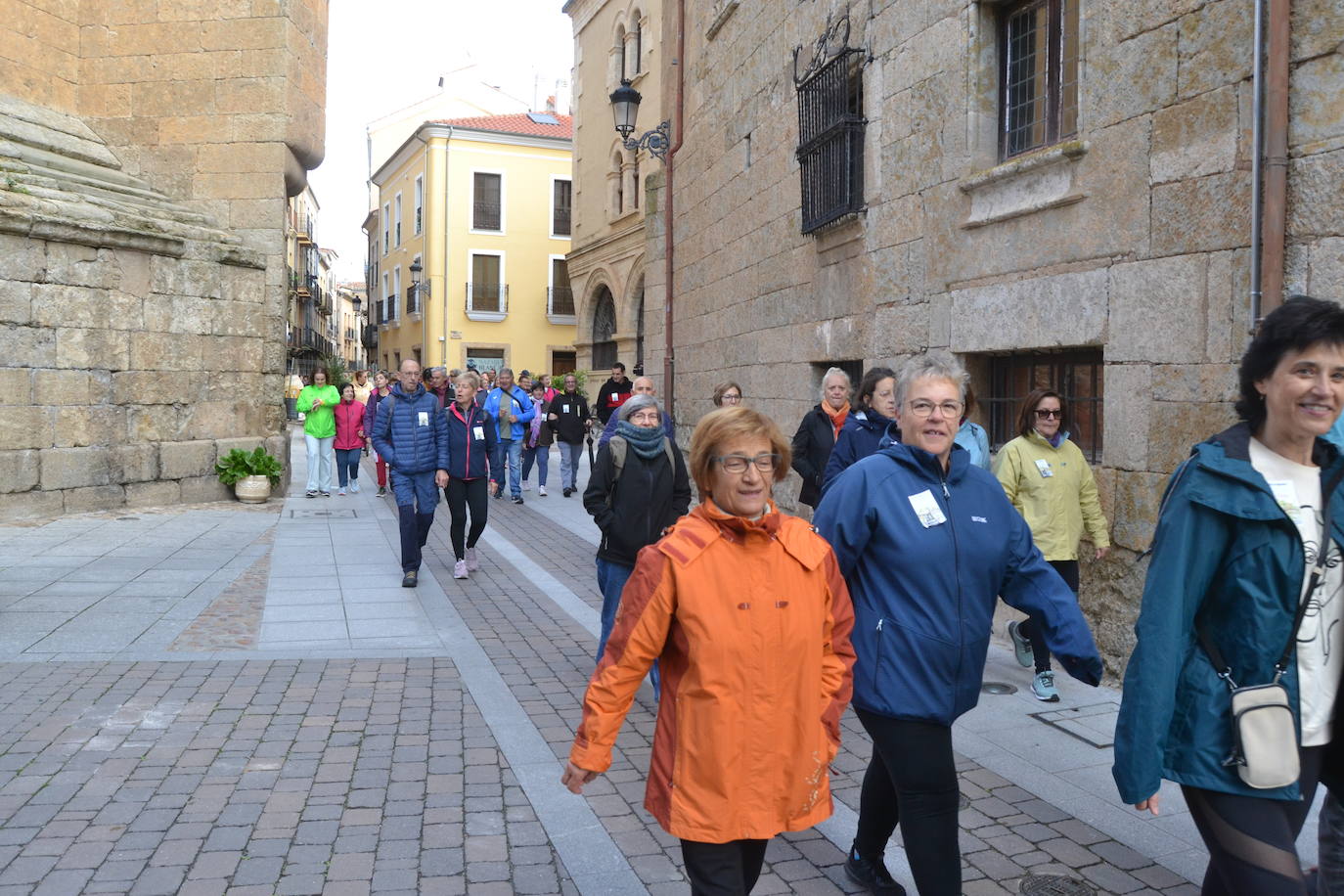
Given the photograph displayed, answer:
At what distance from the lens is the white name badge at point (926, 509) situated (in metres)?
2.90

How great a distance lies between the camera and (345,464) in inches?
594

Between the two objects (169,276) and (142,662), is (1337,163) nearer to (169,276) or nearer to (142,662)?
(142,662)

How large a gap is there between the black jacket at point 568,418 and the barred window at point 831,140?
→ 5.96 metres

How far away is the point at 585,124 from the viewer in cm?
2912

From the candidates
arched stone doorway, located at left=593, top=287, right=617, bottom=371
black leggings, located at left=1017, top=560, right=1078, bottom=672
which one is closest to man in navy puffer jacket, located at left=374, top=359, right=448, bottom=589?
black leggings, located at left=1017, top=560, right=1078, bottom=672

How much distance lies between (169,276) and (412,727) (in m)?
9.82

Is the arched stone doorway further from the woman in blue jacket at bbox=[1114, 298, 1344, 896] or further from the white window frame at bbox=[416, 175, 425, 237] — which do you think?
the woman in blue jacket at bbox=[1114, 298, 1344, 896]

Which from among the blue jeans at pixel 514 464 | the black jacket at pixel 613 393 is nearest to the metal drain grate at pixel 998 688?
the black jacket at pixel 613 393

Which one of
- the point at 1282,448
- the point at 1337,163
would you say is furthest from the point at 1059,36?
the point at 1282,448

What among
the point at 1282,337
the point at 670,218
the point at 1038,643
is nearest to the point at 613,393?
the point at 670,218

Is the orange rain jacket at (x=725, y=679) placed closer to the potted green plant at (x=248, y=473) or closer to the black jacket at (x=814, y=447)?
the black jacket at (x=814, y=447)

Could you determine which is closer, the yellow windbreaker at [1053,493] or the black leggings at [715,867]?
the black leggings at [715,867]

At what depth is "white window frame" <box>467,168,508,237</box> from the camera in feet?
134

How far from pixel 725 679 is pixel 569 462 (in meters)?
13.3
